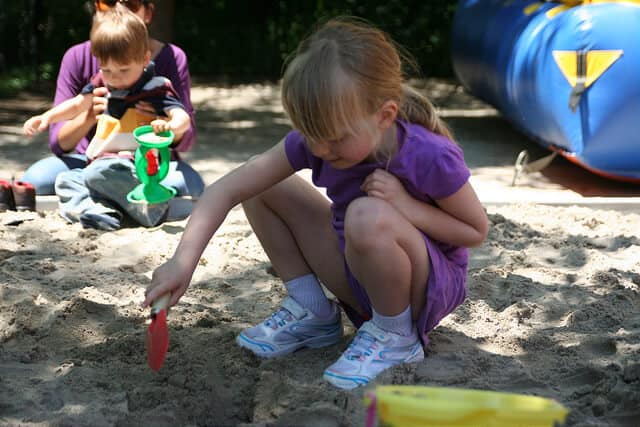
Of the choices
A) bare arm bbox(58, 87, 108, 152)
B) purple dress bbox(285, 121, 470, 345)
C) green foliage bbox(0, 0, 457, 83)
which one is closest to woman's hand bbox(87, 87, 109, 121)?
bare arm bbox(58, 87, 108, 152)

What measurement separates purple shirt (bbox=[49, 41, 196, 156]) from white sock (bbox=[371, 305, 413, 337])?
1.73 meters

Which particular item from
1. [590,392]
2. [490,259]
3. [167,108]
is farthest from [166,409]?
[167,108]

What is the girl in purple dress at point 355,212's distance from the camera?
5.67 feet

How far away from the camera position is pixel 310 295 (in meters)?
2.13

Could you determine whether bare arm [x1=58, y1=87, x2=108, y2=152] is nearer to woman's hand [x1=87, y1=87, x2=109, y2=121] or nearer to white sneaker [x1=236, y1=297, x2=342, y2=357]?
woman's hand [x1=87, y1=87, x2=109, y2=121]

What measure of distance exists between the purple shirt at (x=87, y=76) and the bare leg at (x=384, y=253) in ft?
5.78

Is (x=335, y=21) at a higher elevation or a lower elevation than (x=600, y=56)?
higher

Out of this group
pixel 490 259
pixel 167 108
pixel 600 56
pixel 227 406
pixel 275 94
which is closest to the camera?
pixel 227 406

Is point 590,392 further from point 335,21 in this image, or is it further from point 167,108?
point 167,108

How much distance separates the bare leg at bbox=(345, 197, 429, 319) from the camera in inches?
70.6

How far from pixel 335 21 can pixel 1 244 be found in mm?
1592

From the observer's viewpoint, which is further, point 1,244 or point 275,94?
point 275,94

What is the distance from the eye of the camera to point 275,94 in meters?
7.41

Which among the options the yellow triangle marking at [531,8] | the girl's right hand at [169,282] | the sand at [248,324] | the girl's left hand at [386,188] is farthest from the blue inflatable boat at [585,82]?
the girl's right hand at [169,282]
